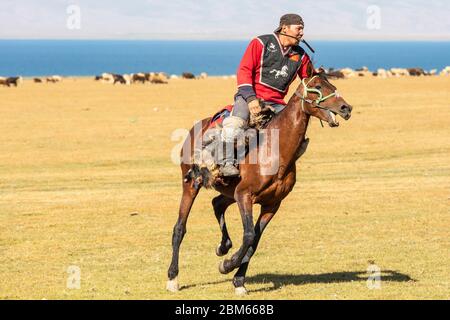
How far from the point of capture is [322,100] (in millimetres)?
11867

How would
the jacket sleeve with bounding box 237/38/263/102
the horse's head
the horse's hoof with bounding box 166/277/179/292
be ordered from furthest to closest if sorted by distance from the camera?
1. the horse's hoof with bounding box 166/277/179/292
2. the jacket sleeve with bounding box 237/38/263/102
3. the horse's head

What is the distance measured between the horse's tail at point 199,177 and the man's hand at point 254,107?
3.25 ft

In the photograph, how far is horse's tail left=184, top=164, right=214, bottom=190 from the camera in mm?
12539

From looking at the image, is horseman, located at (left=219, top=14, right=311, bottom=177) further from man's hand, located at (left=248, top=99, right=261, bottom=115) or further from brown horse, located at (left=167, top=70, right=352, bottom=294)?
brown horse, located at (left=167, top=70, right=352, bottom=294)

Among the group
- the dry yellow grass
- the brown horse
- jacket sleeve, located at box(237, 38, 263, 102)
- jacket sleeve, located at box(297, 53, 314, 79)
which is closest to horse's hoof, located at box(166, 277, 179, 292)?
the dry yellow grass

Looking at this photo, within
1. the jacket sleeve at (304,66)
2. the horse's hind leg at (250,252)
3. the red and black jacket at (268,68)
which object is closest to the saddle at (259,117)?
the red and black jacket at (268,68)

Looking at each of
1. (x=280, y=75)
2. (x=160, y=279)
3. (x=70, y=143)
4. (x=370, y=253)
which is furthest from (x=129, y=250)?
(x=70, y=143)

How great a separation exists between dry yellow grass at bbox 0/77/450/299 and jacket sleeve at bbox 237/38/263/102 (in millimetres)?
2570

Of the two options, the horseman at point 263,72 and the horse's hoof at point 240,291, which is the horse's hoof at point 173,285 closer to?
the horse's hoof at point 240,291

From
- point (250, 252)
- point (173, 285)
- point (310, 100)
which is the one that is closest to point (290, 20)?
point (310, 100)

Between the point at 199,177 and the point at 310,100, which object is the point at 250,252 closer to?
the point at 199,177
